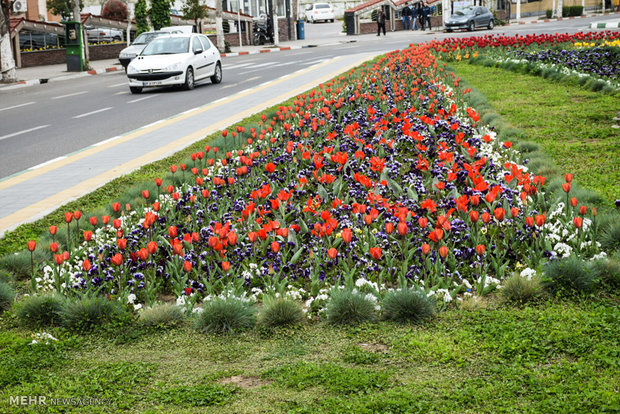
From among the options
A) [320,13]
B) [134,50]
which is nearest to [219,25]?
[134,50]

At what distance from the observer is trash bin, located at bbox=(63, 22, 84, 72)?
109 feet

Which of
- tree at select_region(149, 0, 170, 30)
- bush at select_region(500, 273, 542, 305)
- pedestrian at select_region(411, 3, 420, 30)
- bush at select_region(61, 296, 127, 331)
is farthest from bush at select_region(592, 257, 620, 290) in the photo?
pedestrian at select_region(411, 3, 420, 30)

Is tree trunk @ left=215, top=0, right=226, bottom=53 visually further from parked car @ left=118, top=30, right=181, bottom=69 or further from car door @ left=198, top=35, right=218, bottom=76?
car door @ left=198, top=35, right=218, bottom=76

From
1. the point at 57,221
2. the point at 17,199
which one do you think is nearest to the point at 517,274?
the point at 57,221

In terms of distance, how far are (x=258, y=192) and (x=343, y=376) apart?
296 centimetres

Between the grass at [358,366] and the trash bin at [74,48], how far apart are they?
30265mm

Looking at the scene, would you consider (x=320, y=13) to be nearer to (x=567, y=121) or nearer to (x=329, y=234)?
(x=567, y=121)

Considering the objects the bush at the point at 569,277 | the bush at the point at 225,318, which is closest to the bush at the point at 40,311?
the bush at the point at 225,318

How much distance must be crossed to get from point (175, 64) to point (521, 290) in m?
18.0

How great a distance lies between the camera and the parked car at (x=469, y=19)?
52000 mm

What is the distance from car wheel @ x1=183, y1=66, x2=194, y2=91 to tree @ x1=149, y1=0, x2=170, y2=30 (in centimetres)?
2029

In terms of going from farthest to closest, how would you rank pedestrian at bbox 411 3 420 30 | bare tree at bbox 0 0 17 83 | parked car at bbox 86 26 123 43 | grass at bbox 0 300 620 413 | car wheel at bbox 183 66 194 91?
pedestrian at bbox 411 3 420 30 < parked car at bbox 86 26 123 43 < bare tree at bbox 0 0 17 83 < car wheel at bbox 183 66 194 91 < grass at bbox 0 300 620 413

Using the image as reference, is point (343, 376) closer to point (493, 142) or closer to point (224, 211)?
point (224, 211)

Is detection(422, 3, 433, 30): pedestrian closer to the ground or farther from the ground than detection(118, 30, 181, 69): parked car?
farther from the ground
